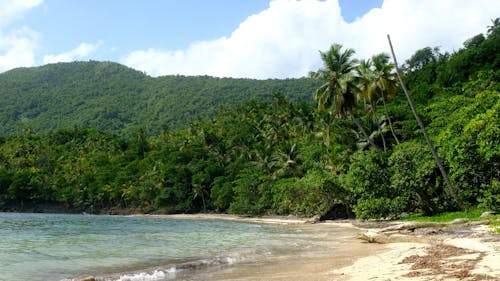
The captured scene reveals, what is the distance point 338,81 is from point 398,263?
27141 mm

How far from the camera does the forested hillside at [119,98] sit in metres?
134

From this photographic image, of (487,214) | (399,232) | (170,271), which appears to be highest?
(487,214)

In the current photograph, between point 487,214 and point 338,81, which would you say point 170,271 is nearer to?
point 487,214

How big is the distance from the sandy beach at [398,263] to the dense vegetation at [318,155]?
8.59m

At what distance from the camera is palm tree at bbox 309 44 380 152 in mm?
37625

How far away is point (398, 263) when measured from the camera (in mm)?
12047

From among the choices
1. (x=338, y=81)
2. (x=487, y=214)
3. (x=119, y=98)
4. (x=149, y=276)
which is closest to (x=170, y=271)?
(x=149, y=276)

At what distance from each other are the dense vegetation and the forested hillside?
25.4 m

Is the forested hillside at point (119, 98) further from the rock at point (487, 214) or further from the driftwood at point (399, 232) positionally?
the driftwood at point (399, 232)

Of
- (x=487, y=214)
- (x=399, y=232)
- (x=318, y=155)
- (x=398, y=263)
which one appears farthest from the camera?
(x=318, y=155)

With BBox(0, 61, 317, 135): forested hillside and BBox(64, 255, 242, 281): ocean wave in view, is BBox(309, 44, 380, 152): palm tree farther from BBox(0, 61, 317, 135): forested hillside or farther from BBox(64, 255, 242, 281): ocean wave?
BBox(0, 61, 317, 135): forested hillside

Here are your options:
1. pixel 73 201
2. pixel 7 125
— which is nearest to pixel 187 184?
pixel 73 201

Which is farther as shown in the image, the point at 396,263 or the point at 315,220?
the point at 315,220

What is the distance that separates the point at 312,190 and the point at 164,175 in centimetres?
4282
